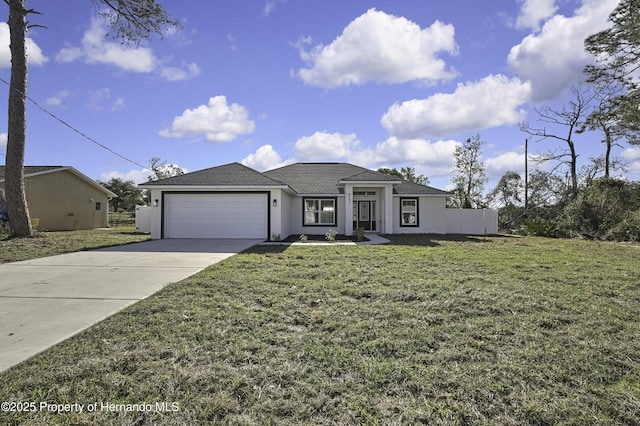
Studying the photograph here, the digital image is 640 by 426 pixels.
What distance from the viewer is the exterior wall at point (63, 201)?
21.5 metres

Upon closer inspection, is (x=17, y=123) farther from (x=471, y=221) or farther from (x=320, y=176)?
(x=471, y=221)

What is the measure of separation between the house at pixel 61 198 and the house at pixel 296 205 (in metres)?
8.81

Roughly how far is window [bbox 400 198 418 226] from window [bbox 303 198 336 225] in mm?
3849

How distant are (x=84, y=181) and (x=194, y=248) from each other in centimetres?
1872

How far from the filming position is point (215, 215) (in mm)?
16250

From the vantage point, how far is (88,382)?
2824mm

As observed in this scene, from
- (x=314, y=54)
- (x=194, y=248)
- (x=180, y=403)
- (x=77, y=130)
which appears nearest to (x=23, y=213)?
(x=77, y=130)

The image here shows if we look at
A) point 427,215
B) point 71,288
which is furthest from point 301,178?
point 71,288

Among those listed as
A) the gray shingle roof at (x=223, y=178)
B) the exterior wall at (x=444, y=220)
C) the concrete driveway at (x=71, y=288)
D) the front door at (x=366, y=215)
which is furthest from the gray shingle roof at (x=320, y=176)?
the concrete driveway at (x=71, y=288)

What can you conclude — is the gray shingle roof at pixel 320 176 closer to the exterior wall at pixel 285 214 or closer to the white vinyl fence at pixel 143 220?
the exterior wall at pixel 285 214

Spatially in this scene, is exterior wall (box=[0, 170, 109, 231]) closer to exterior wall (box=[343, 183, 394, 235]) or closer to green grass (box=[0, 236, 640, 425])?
exterior wall (box=[343, 183, 394, 235])

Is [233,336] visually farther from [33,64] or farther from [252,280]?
[33,64]

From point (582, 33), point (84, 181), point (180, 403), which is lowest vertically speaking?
point (180, 403)

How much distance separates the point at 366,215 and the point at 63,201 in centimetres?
1961
